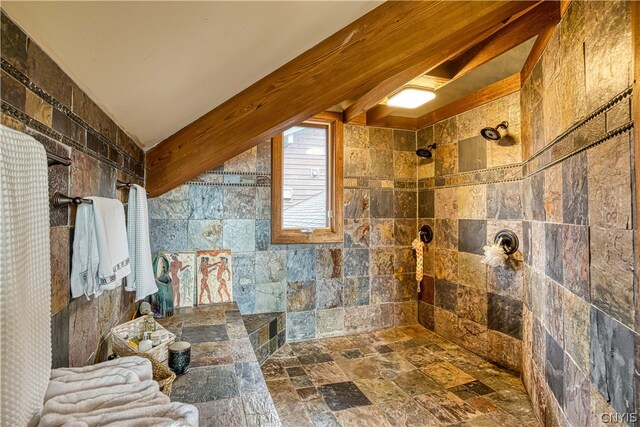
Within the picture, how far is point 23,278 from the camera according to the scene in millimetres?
634

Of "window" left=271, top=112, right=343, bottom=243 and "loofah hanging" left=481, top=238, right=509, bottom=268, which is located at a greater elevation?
"window" left=271, top=112, right=343, bottom=243

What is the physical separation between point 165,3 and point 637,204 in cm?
157

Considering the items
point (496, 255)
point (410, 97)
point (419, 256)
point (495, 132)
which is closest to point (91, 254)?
point (410, 97)

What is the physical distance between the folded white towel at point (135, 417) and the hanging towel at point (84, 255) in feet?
1.59

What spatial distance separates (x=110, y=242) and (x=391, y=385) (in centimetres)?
207

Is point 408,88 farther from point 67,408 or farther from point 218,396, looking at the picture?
point 67,408

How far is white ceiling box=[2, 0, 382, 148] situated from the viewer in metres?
0.89

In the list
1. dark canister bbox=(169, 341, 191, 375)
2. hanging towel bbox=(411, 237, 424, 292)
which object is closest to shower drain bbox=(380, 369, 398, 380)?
hanging towel bbox=(411, 237, 424, 292)

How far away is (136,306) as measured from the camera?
2.27m

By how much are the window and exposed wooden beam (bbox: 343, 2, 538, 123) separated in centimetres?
29

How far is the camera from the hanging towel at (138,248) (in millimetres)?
1716

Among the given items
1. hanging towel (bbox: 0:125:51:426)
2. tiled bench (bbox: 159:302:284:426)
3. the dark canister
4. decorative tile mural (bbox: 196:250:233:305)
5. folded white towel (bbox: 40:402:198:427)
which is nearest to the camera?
hanging towel (bbox: 0:125:51:426)

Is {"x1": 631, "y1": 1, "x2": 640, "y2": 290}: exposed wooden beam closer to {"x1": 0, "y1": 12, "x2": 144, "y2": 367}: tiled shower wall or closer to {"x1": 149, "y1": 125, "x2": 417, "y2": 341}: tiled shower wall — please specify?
{"x1": 0, "y1": 12, "x2": 144, "y2": 367}: tiled shower wall

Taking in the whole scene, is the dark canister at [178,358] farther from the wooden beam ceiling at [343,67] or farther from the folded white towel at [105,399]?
the wooden beam ceiling at [343,67]
